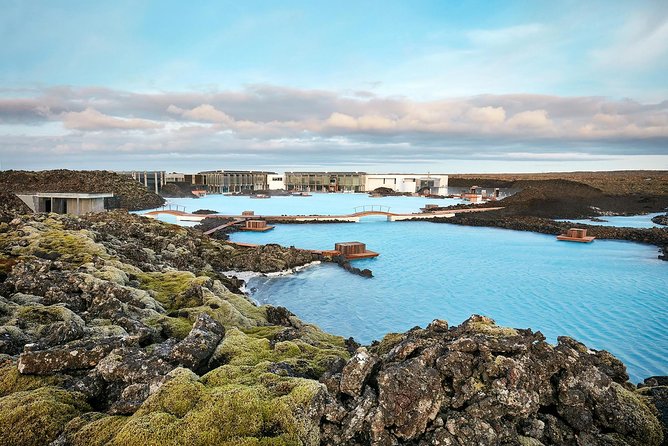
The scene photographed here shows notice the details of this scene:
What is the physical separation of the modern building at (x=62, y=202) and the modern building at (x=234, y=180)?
42687 millimetres

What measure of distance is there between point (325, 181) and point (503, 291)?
6173 cm

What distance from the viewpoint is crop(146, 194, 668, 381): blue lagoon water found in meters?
11.6

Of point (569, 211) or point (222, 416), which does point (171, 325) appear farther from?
point (569, 211)

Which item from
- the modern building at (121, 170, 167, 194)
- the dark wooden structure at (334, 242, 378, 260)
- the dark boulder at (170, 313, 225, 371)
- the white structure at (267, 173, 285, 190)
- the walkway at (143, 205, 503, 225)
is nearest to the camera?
the dark boulder at (170, 313, 225, 371)

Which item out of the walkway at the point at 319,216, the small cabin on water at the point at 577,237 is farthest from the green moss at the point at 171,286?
the small cabin on water at the point at 577,237

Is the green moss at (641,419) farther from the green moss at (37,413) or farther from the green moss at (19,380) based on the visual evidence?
the green moss at (19,380)

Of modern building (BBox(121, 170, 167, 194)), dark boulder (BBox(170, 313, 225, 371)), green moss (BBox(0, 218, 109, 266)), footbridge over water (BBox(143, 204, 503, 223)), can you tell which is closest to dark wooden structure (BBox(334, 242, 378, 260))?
green moss (BBox(0, 218, 109, 266))

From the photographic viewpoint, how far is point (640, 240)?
2597 centimetres

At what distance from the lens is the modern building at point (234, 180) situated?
7231cm

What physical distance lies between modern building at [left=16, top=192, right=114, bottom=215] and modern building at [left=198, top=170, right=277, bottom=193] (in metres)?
42.7

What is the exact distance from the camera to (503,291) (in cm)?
1581

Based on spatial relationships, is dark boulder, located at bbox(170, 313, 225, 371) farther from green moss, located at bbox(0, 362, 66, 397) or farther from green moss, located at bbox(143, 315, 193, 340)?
green moss, located at bbox(0, 362, 66, 397)

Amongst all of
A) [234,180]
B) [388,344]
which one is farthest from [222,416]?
[234,180]

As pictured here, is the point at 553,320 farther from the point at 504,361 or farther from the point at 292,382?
the point at 292,382
